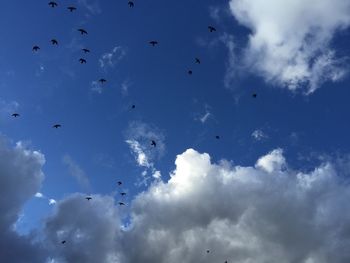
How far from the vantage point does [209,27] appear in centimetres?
11244

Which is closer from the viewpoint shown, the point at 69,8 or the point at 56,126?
the point at 69,8

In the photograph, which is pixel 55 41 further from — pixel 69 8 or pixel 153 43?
pixel 153 43

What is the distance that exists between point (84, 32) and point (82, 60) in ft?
20.1

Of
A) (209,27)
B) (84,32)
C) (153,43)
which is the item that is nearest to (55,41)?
(84,32)

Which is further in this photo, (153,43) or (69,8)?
(153,43)

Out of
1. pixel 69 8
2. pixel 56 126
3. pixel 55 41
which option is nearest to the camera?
pixel 69 8

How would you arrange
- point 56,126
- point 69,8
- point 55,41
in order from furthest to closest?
1. point 56,126
2. point 55,41
3. point 69,8

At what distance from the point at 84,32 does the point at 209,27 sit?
25151 millimetres

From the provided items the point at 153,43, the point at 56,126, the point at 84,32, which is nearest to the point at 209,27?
the point at 153,43

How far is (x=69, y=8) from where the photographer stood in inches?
4205

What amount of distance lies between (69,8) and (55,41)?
970 cm

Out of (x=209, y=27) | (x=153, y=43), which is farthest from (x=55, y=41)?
(x=209, y=27)

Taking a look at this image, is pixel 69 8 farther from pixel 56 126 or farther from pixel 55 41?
pixel 56 126

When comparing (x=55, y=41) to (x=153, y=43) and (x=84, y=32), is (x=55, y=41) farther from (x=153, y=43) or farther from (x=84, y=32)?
(x=153, y=43)
